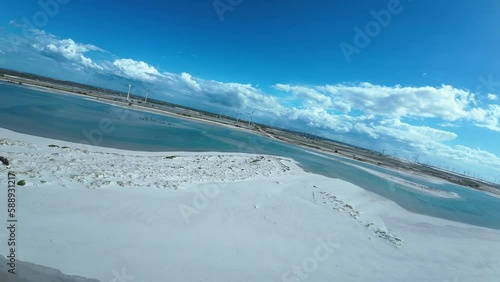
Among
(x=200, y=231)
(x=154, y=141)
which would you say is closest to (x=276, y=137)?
(x=154, y=141)

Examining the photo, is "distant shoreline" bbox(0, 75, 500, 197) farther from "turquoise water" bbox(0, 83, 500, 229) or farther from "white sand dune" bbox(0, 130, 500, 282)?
"white sand dune" bbox(0, 130, 500, 282)

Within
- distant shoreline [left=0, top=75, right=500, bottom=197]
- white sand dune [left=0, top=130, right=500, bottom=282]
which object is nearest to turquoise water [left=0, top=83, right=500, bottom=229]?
white sand dune [left=0, top=130, right=500, bottom=282]

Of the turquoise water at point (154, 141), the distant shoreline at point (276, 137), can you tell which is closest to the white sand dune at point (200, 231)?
the turquoise water at point (154, 141)

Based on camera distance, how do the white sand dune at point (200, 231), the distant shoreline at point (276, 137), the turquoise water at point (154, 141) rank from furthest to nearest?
1. the distant shoreline at point (276, 137)
2. the turquoise water at point (154, 141)
3. the white sand dune at point (200, 231)

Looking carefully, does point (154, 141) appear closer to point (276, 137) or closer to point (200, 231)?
point (200, 231)

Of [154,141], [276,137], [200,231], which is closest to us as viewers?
[200,231]

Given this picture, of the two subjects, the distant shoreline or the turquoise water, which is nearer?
the turquoise water

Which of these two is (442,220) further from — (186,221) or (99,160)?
(99,160)

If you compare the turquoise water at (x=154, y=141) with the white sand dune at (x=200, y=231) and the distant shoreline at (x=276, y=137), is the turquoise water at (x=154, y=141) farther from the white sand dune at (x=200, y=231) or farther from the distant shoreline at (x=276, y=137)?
the distant shoreline at (x=276, y=137)
